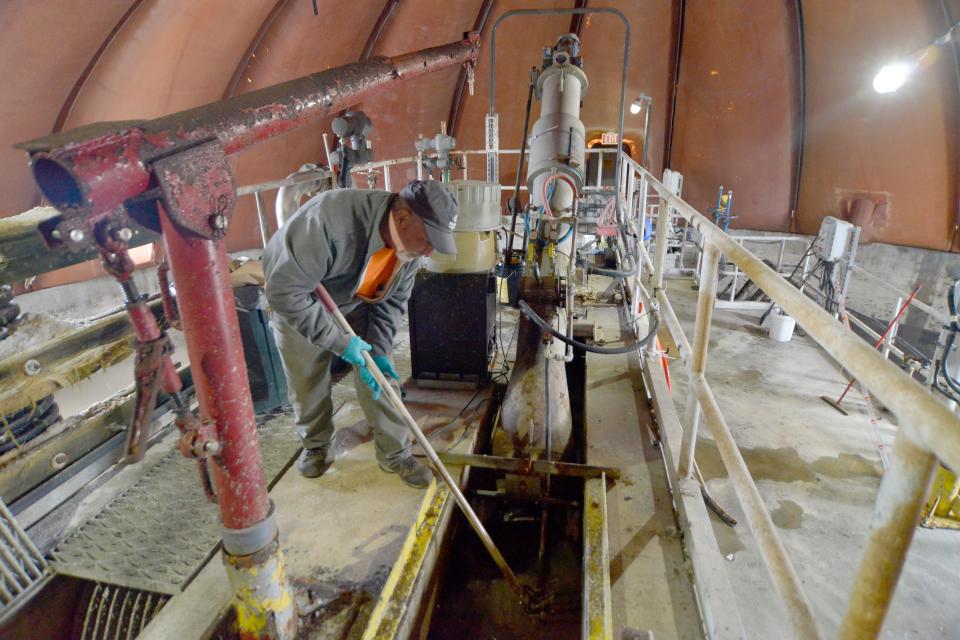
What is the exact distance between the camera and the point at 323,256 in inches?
86.5

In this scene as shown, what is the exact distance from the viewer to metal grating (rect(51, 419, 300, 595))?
2207mm

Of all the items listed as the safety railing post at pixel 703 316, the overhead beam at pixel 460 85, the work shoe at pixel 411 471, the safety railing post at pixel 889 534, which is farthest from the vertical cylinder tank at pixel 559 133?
the overhead beam at pixel 460 85

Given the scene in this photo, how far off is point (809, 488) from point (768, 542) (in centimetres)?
265

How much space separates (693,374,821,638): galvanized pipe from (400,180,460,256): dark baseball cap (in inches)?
52.9

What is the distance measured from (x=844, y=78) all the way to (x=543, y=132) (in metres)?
7.77

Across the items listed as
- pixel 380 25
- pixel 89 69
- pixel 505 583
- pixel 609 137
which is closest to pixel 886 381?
pixel 505 583

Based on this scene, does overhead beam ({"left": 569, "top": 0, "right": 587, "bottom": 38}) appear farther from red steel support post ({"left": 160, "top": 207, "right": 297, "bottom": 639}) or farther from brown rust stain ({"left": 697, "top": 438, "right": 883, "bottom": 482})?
red steel support post ({"left": 160, "top": 207, "right": 297, "bottom": 639})

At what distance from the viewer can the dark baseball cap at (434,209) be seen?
7.12 feet

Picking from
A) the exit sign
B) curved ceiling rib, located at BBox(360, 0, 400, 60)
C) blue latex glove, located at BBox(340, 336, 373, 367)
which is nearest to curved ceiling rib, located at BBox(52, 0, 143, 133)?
curved ceiling rib, located at BBox(360, 0, 400, 60)

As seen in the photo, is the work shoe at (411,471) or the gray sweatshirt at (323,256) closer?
the gray sweatshirt at (323,256)

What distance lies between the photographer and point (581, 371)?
16.0ft

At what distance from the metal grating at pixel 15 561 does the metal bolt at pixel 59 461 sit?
0.28 m

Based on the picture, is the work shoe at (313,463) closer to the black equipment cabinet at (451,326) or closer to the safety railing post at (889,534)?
the black equipment cabinet at (451,326)

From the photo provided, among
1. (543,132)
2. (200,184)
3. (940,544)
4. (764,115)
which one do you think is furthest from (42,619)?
(764,115)
